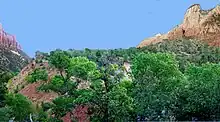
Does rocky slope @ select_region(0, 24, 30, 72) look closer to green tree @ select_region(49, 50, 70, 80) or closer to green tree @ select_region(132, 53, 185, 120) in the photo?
green tree @ select_region(49, 50, 70, 80)

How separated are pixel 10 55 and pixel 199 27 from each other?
3223 centimetres

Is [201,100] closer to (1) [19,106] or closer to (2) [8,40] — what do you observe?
(1) [19,106]

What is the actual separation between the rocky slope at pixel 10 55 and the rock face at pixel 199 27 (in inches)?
853

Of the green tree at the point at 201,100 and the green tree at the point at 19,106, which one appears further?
the green tree at the point at 19,106

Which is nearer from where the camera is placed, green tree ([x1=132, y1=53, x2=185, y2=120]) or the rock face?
green tree ([x1=132, y1=53, x2=185, y2=120])

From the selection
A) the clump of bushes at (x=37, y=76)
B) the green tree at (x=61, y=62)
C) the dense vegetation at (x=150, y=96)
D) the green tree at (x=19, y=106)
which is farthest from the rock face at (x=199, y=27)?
the dense vegetation at (x=150, y=96)

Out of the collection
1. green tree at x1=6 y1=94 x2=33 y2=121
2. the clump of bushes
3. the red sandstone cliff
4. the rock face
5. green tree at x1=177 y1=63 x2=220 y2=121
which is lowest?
green tree at x1=177 y1=63 x2=220 y2=121

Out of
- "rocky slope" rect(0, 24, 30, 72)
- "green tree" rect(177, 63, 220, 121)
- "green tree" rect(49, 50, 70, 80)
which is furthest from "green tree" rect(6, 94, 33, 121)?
"rocky slope" rect(0, 24, 30, 72)

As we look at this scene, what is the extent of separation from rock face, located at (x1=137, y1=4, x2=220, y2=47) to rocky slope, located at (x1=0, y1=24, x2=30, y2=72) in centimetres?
2166

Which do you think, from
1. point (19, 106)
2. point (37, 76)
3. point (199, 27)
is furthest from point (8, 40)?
point (19, 106)

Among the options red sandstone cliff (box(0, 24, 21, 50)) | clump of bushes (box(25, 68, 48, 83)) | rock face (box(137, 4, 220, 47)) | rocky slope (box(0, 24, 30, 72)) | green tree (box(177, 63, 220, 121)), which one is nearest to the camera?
green tree (box(177, 63, 220, 121))

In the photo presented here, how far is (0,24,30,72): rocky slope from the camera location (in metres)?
82.8

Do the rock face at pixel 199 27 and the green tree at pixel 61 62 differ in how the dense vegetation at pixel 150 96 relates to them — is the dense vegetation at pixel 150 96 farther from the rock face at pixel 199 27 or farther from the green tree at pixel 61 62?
the rock face at pixel 199 27

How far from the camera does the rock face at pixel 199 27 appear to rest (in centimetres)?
7281
